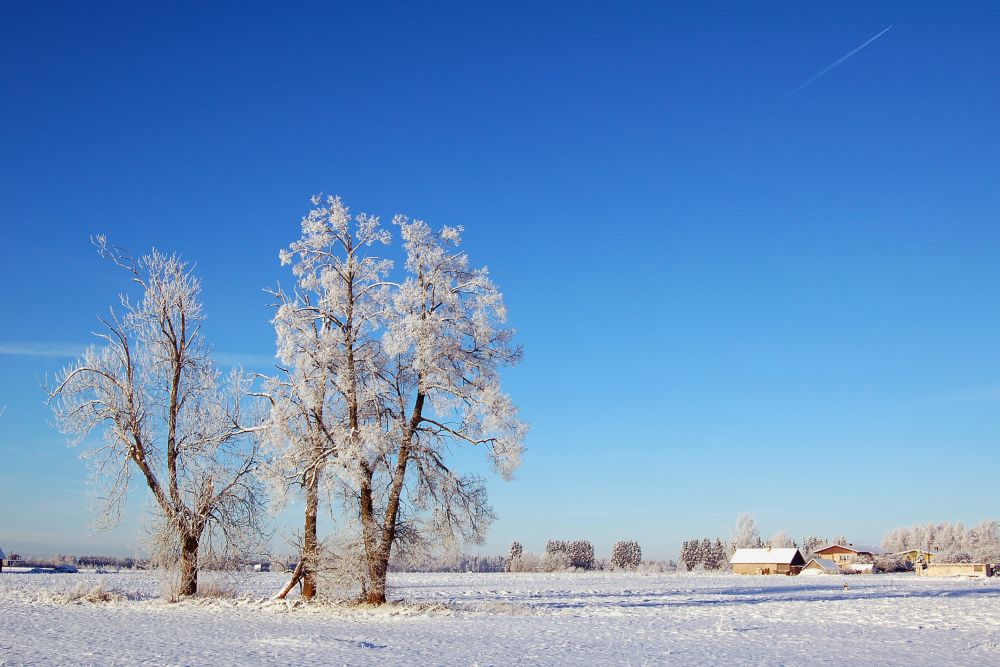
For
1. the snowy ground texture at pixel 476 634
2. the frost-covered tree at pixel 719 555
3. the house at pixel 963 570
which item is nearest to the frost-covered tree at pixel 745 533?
the frost-covered tree at pixel 719 555

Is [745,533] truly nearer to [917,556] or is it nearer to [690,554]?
[690,554]

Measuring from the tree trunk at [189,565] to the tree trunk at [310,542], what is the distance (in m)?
4.40

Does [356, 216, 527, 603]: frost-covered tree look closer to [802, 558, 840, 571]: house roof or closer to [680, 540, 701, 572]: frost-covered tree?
[802, 558, 840, 571]: house roof

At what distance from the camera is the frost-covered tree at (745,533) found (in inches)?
6043

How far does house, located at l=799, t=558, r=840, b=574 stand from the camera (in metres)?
102

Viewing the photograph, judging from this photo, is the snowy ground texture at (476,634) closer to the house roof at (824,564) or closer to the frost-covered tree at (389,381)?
the frost-covered tree at (389,381)

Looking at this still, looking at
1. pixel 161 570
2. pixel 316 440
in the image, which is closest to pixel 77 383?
pixel 161 570

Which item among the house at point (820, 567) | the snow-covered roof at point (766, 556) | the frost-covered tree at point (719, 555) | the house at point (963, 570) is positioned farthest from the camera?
the frost-covered tree at point (719, 555)

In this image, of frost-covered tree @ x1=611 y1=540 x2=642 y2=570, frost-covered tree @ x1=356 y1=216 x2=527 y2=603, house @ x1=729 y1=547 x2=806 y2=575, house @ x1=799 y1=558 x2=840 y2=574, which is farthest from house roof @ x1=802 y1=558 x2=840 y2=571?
frost-covered tree @ x1=356 y1=216 x2=527 y2=603

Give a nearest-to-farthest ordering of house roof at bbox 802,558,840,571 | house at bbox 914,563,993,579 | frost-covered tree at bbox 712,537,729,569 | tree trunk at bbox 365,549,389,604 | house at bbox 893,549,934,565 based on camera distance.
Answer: tree trunk at bbox 365,549,389,604, house at bbox 914,563,993,579, house roof at bbox 802,558,840,571, house at bbox 893,549,934,565, frost-covered tree at bbox 712,537,729,569

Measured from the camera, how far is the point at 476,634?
63.0ft

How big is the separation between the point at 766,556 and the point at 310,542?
9355cm

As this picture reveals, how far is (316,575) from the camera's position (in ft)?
80.5

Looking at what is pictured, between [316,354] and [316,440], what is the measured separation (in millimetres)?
2635
